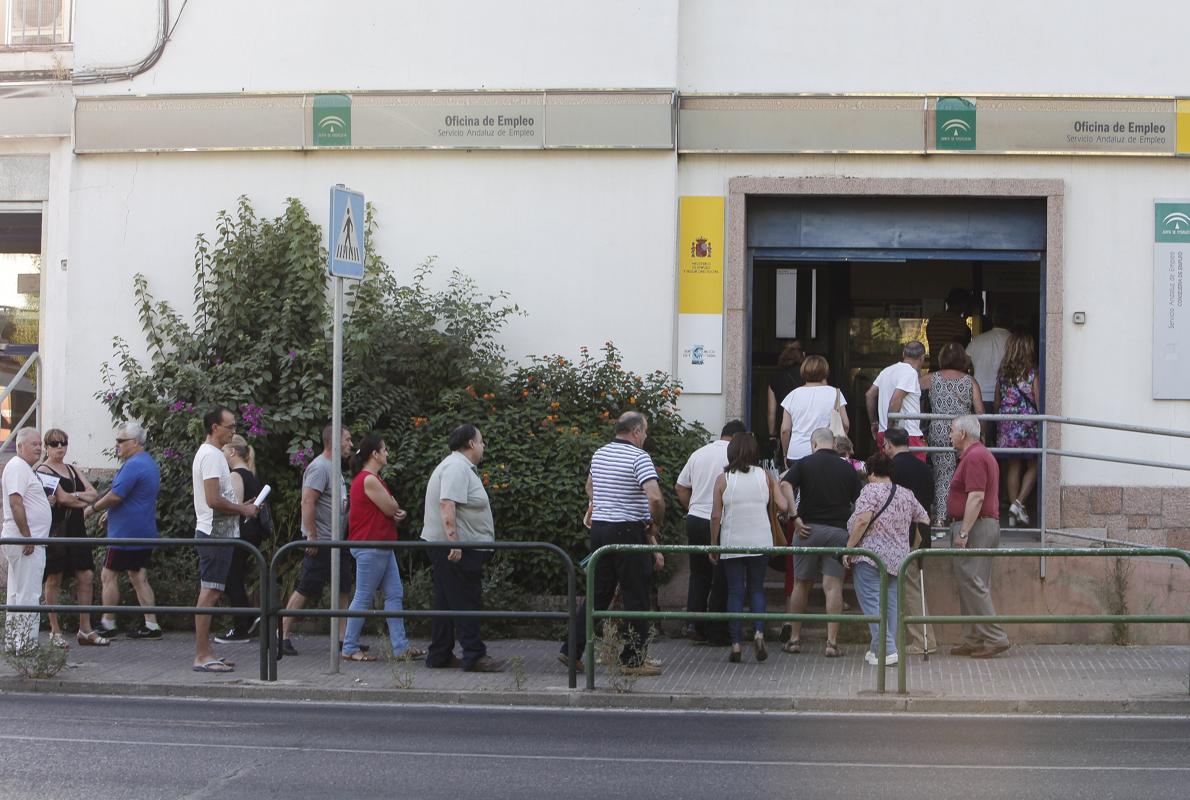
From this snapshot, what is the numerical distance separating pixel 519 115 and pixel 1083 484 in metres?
6.25

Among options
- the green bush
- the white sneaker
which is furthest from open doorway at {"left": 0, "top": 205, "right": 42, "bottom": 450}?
the white sneaker

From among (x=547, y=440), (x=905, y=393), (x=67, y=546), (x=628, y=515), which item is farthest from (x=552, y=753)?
(x=905, y=393)

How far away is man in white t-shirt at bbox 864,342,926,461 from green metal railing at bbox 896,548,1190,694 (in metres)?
2.86

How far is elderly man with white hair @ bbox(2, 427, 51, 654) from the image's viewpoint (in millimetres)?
10184

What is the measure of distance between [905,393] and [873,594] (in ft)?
8.17

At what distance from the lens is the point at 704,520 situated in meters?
11.1

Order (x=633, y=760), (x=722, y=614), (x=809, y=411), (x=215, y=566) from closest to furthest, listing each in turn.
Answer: (x=633, y=760) < (x=722, y=614) < (x=215, y=566) < (x=809, y=411)

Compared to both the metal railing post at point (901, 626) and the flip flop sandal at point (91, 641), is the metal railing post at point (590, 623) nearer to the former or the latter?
the metal railing post at point (901, 626)

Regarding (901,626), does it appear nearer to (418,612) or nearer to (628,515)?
(628,515)

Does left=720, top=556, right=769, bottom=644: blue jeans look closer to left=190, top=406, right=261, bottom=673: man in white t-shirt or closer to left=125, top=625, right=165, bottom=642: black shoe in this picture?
left=190, top=406, right=261, bottom=673: man in white t-shirt

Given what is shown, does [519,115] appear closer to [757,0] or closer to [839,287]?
[757,0]

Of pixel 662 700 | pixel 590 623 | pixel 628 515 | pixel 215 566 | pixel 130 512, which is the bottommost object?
pixel 662 700

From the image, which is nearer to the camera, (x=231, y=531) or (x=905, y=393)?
(x=231, y=531)

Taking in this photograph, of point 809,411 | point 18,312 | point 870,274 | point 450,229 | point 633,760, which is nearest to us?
point 633,760
